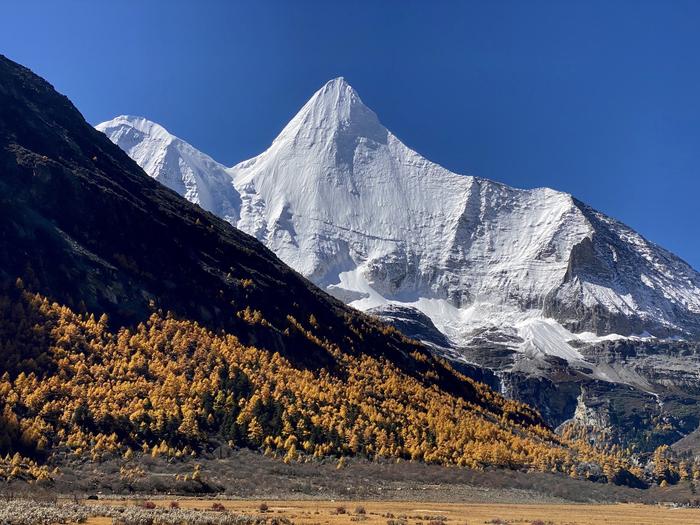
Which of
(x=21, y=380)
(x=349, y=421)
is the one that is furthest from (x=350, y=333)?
(x=21, y=380)

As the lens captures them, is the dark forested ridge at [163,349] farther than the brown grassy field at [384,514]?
Yes

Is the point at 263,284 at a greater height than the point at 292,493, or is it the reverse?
the point at 263,284

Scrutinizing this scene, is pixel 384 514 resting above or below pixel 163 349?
below

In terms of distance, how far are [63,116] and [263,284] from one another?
211 ft

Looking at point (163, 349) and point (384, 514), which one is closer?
point (384, 514)

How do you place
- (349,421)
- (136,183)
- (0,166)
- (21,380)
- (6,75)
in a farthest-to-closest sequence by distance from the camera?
(136,183), (6,75), (0,166), (349,421), (21,380)

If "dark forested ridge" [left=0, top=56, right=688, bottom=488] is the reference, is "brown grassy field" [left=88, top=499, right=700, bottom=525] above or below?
below

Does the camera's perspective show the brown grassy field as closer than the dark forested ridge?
Yes

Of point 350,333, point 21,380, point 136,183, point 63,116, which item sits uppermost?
point 63,116

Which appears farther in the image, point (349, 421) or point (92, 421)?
point (349, 421)

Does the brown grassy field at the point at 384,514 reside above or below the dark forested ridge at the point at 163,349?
below

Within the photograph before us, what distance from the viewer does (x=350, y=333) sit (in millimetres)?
187875

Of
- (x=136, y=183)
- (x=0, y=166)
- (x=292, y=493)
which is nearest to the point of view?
(x=292, y=493)

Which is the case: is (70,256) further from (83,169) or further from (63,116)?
(63,116)
